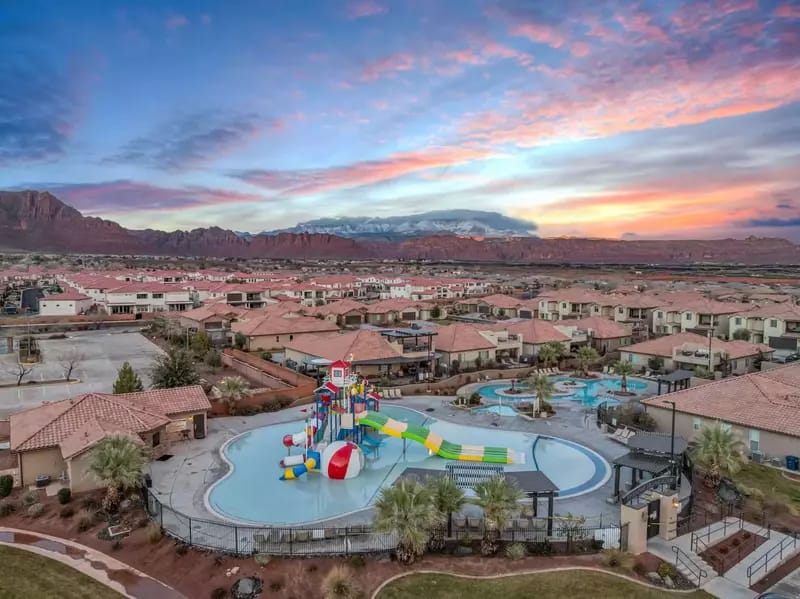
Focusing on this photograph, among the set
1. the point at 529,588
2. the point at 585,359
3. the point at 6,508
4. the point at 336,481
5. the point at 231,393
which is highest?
the point at 231,393

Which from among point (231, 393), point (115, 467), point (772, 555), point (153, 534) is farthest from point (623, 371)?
point (115, 467)

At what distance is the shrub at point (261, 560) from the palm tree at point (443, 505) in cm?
453

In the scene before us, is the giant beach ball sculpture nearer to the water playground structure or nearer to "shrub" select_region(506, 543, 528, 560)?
the water playground structure

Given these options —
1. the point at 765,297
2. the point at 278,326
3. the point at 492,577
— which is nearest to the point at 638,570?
the point at 492,577

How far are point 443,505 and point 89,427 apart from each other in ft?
46.7

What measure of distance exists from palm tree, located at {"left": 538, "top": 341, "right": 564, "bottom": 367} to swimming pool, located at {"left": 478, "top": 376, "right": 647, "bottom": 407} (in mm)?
2524

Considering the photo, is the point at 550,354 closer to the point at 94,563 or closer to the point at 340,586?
the point at 340,586

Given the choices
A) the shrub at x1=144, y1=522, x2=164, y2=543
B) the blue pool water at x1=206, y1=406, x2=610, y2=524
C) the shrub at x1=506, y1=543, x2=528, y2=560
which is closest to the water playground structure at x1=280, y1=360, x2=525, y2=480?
the blue pool water at x1=206, y1=406, x2=610, y2=524

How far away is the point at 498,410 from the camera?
109ft

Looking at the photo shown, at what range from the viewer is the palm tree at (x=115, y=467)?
18.9 m

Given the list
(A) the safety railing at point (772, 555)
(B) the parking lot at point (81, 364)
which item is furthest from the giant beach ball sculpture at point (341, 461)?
(B) the parking lot at point (81, 364)

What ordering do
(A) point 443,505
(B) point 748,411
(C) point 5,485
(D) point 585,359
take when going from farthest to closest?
(D) point 585,359 → (B) point 748,411 → (C) point 5,485 → (A) point 443,505

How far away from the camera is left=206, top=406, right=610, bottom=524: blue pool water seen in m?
20.1

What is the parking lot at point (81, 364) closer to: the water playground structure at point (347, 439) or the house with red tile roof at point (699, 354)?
the water playground structure at point (347, 439)
